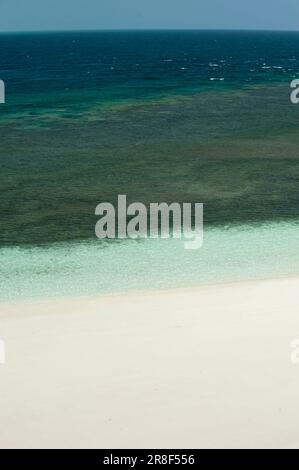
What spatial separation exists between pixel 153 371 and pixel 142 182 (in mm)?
13049

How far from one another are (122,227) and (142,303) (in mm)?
4997

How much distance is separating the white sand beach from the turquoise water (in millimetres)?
731

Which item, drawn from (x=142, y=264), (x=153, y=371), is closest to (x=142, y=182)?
(x=142, y=264)

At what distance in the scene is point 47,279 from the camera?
13.4m

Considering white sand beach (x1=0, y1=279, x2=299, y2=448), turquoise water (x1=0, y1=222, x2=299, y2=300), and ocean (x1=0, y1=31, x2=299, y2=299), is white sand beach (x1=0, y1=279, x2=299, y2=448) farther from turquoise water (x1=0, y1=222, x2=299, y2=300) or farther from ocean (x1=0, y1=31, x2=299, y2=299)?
ocean (x1=0, y1=31, x2=299, y2=299)

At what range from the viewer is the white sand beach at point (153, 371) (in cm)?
799

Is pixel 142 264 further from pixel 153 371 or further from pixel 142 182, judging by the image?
pixel 142 182

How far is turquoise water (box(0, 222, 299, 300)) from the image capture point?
13211mm

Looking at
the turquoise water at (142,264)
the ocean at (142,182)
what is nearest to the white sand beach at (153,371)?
the turquoise water at (142,264)

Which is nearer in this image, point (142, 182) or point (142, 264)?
point (142, 264)

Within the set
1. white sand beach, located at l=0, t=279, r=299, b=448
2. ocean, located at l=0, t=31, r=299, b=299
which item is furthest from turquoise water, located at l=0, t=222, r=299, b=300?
white sand beach, located at l=0, t=279, r=299, b=448

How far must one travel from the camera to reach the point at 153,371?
9359mm

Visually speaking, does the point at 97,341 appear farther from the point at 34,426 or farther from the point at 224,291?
the point at 224,291
